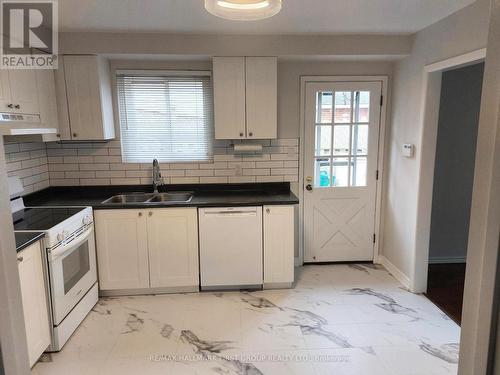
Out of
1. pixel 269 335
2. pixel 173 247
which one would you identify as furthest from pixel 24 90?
pixel 269 335

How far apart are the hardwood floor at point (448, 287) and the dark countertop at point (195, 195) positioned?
61.4 inches

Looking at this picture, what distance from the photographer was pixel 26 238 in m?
2.12

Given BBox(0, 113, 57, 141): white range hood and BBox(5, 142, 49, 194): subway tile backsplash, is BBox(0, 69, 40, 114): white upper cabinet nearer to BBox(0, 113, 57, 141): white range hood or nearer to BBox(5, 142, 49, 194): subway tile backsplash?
BBox(0, 113, 57, 141): white range hood

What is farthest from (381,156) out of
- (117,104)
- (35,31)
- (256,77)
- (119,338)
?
(35,31)

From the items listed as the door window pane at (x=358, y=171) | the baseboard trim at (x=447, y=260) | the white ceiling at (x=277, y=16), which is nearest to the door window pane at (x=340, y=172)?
the door window pane at (x=358, y=171)

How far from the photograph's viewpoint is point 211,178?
360cm

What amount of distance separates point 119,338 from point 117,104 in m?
2.17

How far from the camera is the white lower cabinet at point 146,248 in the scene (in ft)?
9.95

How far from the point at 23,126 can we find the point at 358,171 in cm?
312

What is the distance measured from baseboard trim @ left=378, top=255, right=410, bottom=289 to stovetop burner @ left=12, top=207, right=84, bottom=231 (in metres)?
3.04

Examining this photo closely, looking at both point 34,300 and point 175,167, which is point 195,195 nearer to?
point 175,167

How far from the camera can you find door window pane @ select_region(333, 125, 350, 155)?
363cm

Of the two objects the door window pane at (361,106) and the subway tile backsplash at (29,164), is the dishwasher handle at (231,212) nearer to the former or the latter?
the door window pane at (361,106)

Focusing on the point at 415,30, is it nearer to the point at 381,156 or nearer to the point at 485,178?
the point at 381,156
